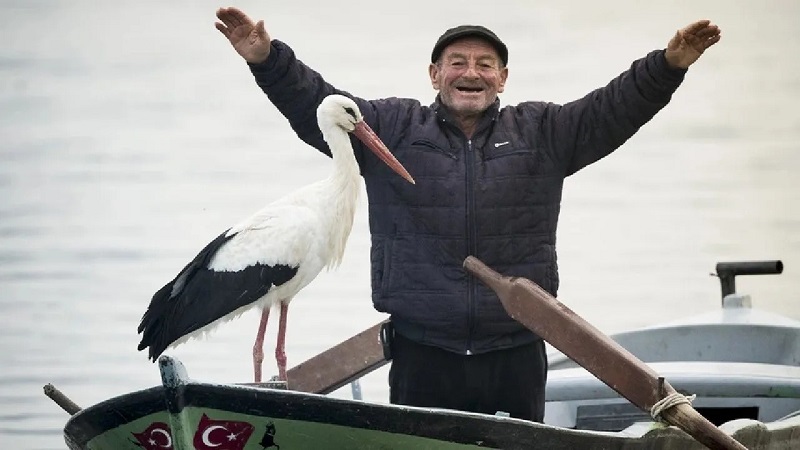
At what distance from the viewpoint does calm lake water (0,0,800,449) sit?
1251 centimetres

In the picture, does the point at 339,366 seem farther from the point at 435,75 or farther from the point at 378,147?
the point at 435,75

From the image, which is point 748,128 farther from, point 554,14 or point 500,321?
point 500,321

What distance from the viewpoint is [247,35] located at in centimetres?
672

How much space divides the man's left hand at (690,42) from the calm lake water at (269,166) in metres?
4.03

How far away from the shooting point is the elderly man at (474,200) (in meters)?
6.67

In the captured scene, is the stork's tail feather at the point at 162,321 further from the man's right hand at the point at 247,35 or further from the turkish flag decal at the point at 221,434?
the turkish flag decal at the point at 221,434

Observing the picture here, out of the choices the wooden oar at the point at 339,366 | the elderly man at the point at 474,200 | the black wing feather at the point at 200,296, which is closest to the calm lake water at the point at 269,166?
the wooden oar at the point at 339,366

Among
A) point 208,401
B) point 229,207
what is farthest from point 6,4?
point 208,401

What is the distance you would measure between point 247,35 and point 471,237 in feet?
3.12

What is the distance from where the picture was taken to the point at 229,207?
1491 cm

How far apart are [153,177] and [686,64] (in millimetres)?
9918

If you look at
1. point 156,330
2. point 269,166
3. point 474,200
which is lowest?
point 156,330

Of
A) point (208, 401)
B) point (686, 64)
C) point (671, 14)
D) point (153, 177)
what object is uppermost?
point (671, 14)

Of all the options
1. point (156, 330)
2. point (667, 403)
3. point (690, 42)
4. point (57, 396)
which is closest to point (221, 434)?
point (57, 396)
